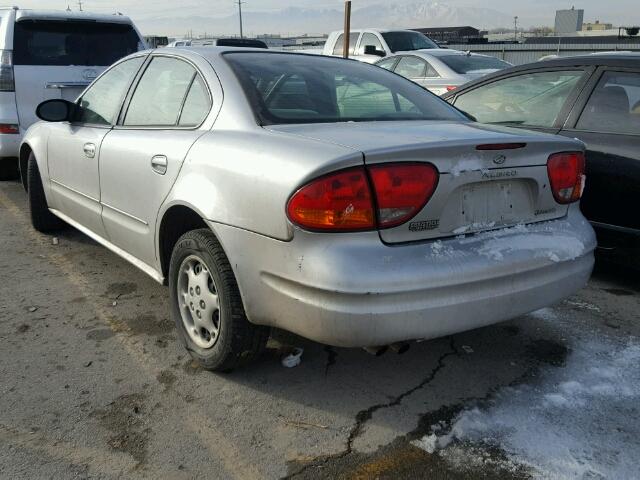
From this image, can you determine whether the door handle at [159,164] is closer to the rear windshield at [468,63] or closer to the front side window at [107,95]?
the front side window at [107,95]

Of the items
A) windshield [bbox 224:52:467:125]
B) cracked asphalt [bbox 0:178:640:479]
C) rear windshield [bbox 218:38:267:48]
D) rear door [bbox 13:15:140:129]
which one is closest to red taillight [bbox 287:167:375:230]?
windshield [bbox 224:52:467:125]

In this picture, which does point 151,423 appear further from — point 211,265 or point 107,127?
point 107,127

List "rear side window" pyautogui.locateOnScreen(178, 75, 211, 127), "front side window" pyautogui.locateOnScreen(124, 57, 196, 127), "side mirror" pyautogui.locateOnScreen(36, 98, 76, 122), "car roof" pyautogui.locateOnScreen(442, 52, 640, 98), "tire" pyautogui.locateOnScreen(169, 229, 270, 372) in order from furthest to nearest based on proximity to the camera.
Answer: "side mirror" pyautogui.locateOnScreen(36, 98, 76, 122)
"car roof" pyautogui.locateOnScreen(442, 52, 640, 98)
"front side window" pyautogui.locateOnScreen(124, 57, 196, 127)
"rear side window" pyautogui.locateOnScreen(178, 75, 211, 127)
"tire" pyautogui.locateOnScreen(169, 229, 270, 372)

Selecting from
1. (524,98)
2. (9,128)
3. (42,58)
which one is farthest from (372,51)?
(524,98)

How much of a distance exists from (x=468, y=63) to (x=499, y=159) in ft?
27.5

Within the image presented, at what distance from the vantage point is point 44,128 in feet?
15.9

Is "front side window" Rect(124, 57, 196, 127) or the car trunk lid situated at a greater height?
"front side window" Rect(124, 57, 196, 127)

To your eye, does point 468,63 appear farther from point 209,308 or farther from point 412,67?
point 209,308

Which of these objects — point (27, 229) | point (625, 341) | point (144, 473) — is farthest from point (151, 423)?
point (27, 229)

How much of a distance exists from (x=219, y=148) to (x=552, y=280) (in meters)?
1.58

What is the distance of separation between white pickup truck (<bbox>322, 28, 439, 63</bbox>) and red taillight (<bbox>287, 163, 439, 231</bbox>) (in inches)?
445

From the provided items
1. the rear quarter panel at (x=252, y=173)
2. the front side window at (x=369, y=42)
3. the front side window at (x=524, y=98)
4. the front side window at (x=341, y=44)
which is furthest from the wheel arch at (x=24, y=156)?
the front side window at (x=341, y=44)

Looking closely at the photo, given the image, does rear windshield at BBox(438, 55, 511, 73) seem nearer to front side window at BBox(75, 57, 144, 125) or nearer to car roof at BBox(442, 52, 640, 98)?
car roof at BBox(442, 52, 640, 98)

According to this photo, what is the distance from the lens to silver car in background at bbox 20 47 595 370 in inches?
93.2
